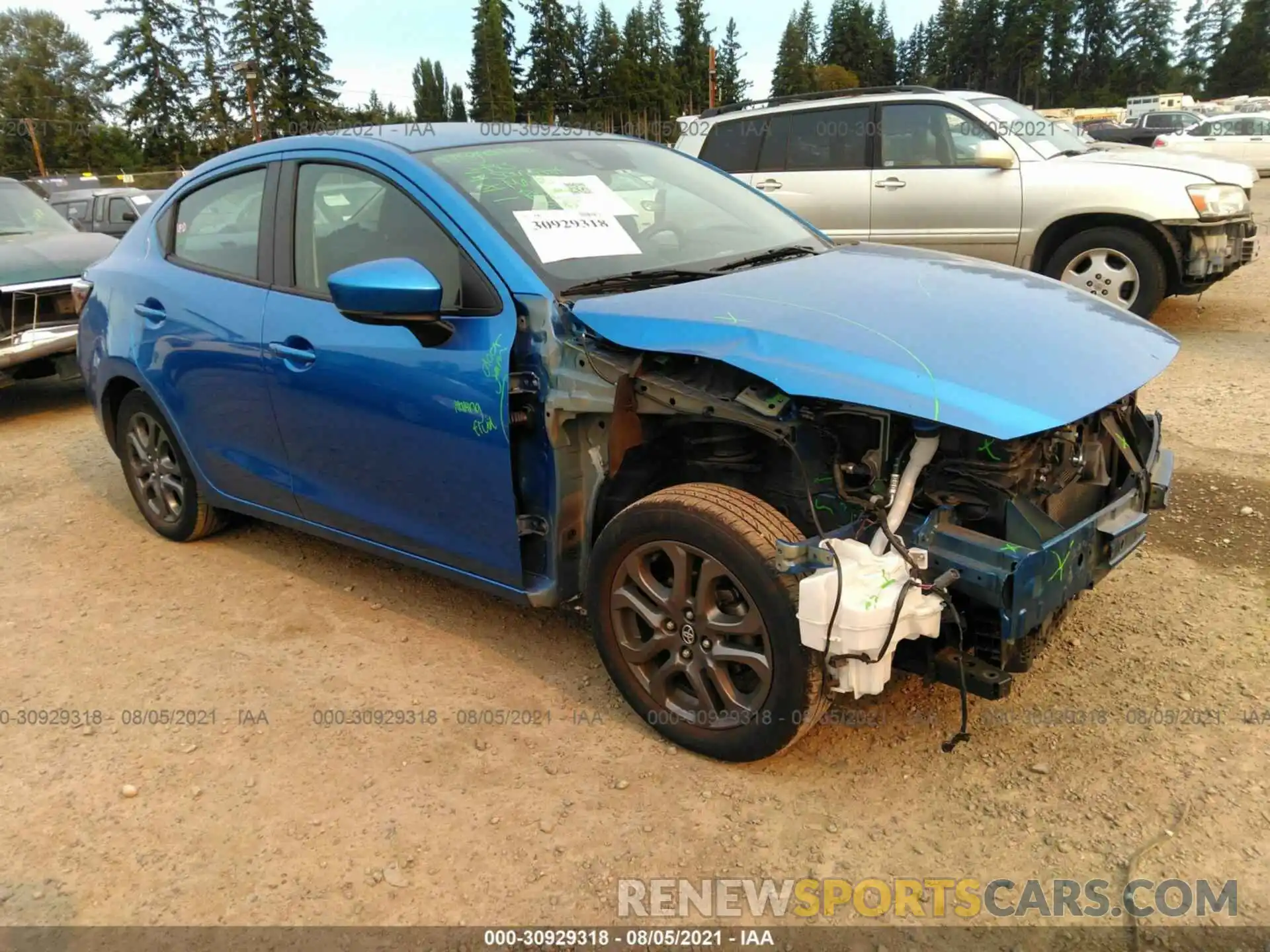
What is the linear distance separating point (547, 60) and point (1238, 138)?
199 ft

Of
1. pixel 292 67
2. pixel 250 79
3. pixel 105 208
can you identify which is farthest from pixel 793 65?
pixel 105 208

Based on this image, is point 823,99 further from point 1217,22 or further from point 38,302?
point 1217,22

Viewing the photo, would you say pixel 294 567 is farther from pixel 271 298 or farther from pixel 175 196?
pixel 175 196

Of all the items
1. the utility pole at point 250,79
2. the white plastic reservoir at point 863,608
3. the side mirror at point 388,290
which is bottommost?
the white plastic reservoir at point 863,608

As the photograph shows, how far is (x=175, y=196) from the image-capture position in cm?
429

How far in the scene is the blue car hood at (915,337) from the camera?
2268 millimetres

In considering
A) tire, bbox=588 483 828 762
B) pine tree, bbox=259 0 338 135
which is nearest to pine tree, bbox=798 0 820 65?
pine tree, bbox=259 0 338 135

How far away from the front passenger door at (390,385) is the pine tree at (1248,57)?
3731 inches

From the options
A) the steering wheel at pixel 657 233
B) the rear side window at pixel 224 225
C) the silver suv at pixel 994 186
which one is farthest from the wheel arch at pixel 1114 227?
the rear side window at pixel 224 225

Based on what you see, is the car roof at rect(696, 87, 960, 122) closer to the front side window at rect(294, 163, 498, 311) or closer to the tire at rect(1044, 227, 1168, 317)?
the tire at rect(1044, 227, 1168, 317)

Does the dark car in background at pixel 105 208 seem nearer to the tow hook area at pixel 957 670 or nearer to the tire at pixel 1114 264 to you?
the tire at pixel 1114 264

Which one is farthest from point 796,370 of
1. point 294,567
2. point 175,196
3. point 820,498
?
point 175,196

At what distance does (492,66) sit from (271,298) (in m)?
72.7

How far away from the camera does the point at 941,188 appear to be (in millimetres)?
7738
